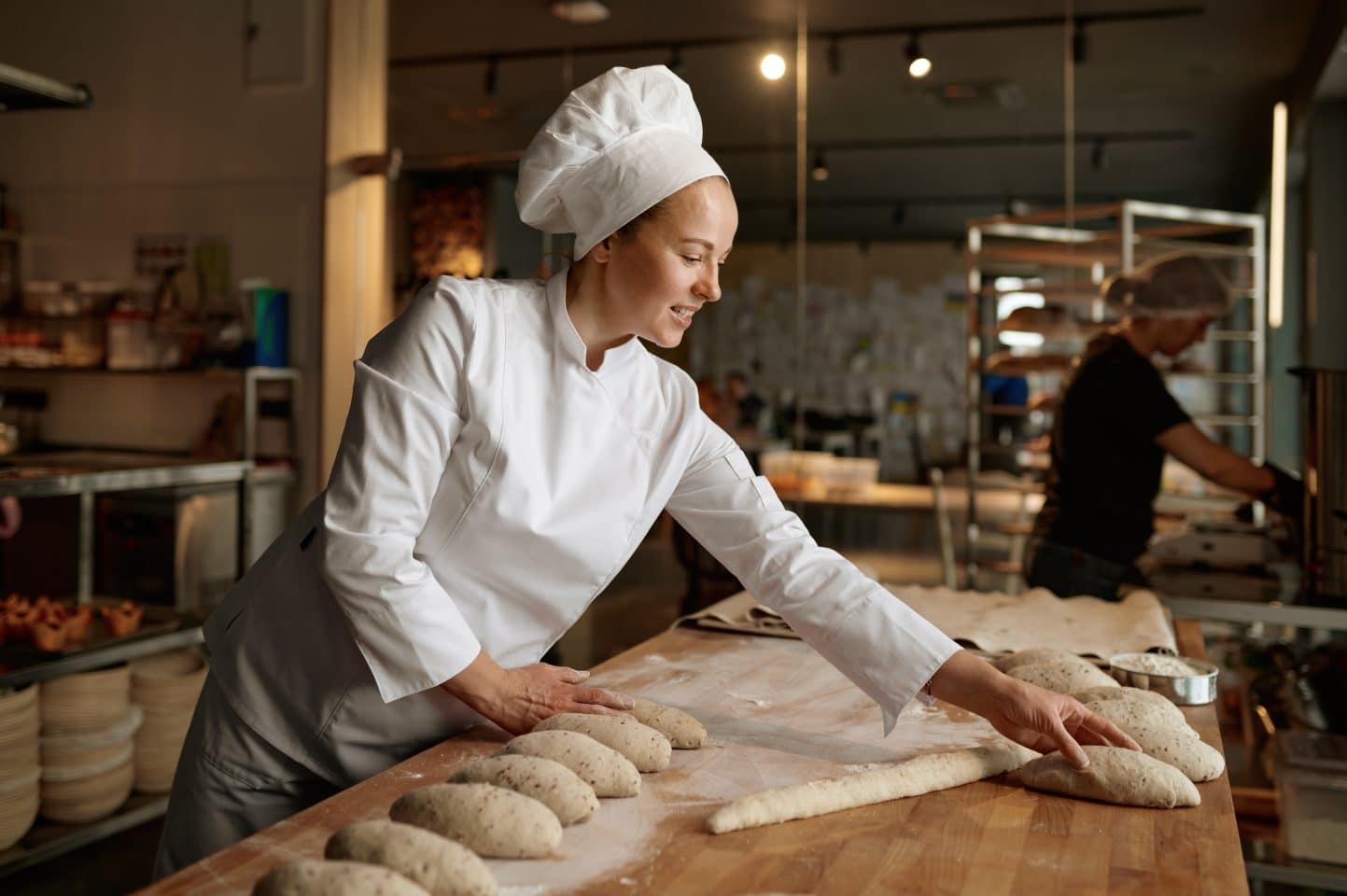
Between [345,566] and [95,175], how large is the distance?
4201 mm

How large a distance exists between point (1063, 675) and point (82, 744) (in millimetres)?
2561

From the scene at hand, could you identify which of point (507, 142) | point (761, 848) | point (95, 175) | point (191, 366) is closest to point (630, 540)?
point (761, 848)

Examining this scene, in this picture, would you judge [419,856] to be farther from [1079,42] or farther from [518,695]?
[1079,42]

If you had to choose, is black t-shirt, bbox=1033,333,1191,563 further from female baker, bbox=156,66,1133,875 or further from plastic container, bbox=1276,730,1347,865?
female baker, bbox=156,66,1133,875

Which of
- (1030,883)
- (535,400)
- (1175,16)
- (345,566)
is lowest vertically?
(1030,883)

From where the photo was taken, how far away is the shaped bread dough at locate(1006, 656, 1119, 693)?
65.9 inches

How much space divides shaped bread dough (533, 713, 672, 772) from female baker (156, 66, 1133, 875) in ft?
0.22

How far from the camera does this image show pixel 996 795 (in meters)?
1.31

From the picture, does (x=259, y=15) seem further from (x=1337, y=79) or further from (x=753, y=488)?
(x=1337, y=79)

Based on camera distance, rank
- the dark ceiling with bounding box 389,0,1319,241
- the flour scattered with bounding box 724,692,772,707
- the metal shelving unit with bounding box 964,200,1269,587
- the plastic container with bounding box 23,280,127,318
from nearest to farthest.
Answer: the flour scattered with bounding box 724,692,772,707 → the metal shelving unit with bounding box 964,200,1269,587 → the dark ceiling with bounding box 389,0,1319,241 → the plastic container with bounding box 23,280,127,318

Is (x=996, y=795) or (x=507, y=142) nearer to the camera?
(x=996, y=795)

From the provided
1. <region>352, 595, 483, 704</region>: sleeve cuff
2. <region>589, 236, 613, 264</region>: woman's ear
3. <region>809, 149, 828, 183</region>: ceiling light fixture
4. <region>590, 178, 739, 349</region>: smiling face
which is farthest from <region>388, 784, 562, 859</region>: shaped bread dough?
<region>809, 149, 828, 183</region>: ceiling light fixture

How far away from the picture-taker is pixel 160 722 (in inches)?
130

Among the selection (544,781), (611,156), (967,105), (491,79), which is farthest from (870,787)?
(491,79)
